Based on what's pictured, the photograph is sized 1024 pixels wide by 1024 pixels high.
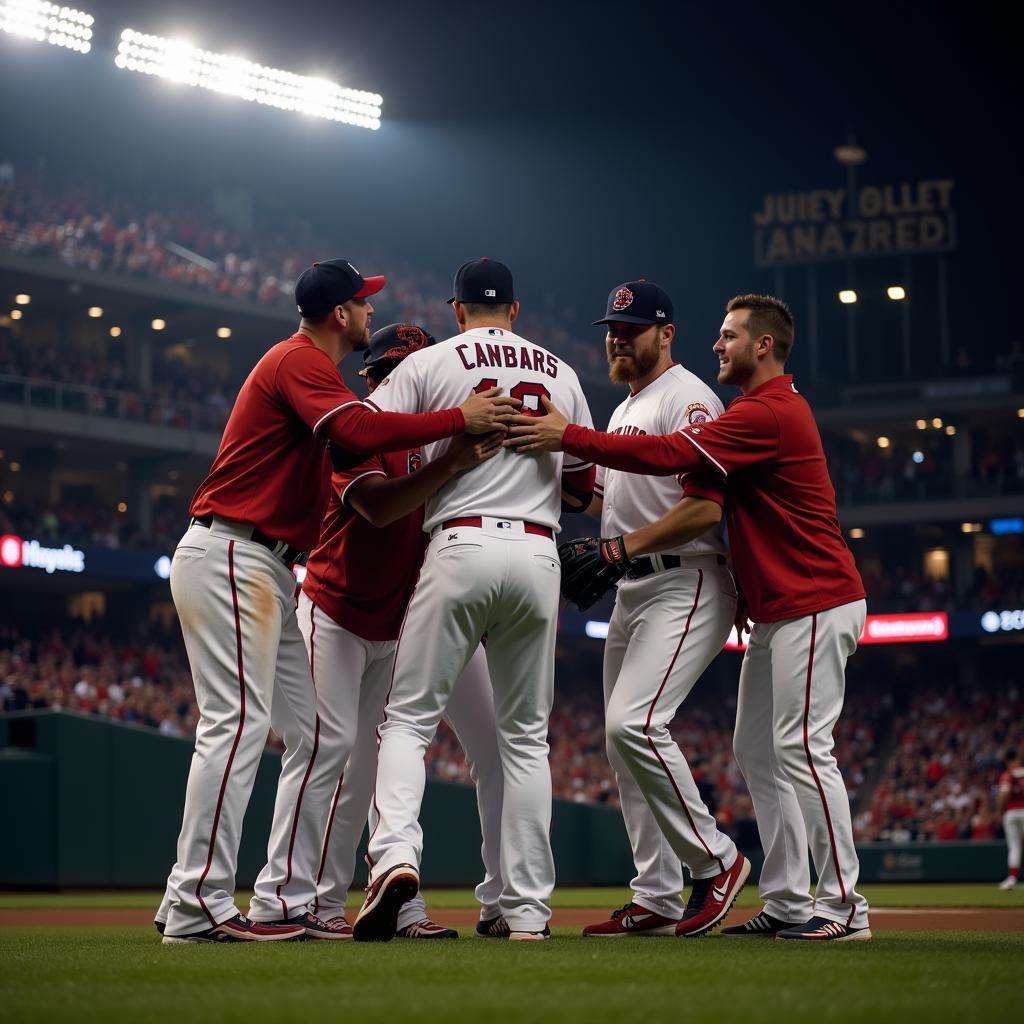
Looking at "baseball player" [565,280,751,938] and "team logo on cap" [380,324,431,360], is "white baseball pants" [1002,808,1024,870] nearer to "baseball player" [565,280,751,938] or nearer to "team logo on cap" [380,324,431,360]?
"baseball player" [565,280,751,938]

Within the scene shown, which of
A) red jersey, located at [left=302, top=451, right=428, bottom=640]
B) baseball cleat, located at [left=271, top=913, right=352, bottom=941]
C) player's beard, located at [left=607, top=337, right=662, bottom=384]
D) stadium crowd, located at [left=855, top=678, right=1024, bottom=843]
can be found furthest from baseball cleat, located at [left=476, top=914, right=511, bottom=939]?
stadium crowd, located at [left=855, top=678, right=1024, bottom=843]

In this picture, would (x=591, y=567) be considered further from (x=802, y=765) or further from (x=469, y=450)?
(x=802, y=765)

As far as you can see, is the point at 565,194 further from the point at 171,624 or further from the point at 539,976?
the point at 539,976

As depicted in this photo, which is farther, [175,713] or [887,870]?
[175,713]

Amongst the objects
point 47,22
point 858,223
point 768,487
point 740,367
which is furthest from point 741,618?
point 858,223

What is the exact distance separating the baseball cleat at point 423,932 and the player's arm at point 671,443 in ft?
5.62

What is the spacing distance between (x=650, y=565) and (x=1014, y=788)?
1192cm

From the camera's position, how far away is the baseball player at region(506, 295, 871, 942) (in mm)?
4836

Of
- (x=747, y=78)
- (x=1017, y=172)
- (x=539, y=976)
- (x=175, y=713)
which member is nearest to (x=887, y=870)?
(x=175, y=713)

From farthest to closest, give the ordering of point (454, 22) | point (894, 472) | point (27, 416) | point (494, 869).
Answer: point (894, 472)
point (454, 22)
point (27, 416)
point (494, 869)

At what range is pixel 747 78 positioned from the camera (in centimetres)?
3991

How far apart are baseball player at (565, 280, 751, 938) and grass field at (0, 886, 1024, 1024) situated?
0.41m

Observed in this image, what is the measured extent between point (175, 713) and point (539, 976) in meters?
18.9

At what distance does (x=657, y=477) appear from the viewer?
5406 mm
